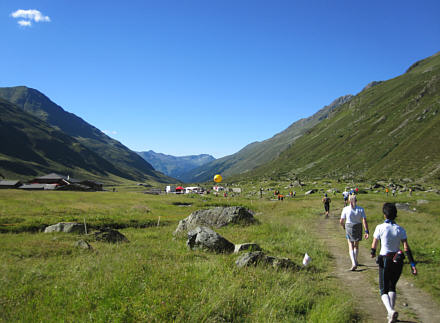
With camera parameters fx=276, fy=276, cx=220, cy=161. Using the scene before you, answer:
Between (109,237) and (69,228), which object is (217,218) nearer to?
(109,237)

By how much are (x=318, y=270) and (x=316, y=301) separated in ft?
11.7

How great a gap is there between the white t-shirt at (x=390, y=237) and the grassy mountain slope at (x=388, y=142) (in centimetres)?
8892

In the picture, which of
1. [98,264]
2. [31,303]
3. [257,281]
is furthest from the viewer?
[98,264]

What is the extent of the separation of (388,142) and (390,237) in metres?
146

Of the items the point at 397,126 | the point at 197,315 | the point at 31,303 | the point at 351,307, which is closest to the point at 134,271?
the point at 31,303

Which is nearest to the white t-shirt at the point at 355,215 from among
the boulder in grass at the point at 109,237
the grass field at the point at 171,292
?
the grass field at the point at 171,292

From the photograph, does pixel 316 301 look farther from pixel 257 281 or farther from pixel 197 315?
pixel 197 315

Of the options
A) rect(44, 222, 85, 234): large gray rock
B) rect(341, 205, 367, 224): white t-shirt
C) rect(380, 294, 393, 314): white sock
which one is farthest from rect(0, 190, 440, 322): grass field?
rect(44, 222, 85, 234): large gray rock

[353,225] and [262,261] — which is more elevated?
[353,225]

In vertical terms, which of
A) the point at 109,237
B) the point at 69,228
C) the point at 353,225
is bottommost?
the point at 69,228

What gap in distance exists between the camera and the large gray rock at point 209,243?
12984 mm

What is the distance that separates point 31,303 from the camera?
262 inches

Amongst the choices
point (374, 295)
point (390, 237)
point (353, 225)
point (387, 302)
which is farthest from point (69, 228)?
point (390, 237)

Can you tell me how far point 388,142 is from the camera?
131 metres
